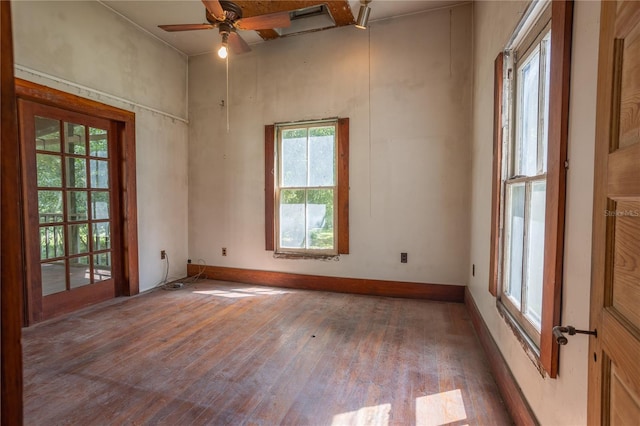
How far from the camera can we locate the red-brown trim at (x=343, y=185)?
3.73m

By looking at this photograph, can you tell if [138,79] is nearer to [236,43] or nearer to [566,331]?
[236,43]

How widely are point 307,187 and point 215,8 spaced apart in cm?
212

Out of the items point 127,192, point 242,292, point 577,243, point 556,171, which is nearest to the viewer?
point 577,243

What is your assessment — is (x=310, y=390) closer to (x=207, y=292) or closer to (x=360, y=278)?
(x=360, y=278)

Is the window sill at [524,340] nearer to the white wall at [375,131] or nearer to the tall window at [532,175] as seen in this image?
the tall window at [532,175]

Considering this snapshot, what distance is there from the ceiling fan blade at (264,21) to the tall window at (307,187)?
4.18 ft

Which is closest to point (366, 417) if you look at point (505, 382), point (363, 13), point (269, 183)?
point (505, 382)

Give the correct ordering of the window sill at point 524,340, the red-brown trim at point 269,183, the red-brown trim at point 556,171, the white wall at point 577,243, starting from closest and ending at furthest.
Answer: the white wall at point 577,243, the red-brown trim at point 556,171, the window sill at point 524,340, the red-brown trim at point 269,183

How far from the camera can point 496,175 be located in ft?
6.93

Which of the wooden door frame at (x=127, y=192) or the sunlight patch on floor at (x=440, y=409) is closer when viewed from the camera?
the sunlight patch on floor at (x=440, y=409)

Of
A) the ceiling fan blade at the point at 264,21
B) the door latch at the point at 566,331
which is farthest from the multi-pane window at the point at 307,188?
the door latch at the point at 566,331

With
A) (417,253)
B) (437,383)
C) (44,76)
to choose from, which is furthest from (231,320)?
(44,76)

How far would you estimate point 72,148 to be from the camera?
3.16 m

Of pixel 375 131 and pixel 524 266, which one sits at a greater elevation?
pixel 375 131
